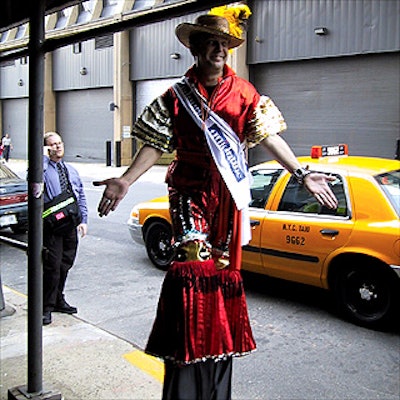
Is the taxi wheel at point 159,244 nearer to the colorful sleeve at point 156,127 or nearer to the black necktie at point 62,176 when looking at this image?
the black necktie at point 62,176

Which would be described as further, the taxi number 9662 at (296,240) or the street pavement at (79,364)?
the taxi number 9662 at (296,240)

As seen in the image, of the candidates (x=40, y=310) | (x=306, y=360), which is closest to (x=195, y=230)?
(x=40, y=310)

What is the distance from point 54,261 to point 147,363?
1595mm

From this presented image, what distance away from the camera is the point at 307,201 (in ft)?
20.6

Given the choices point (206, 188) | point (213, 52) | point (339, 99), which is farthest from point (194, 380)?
point (339, 99)

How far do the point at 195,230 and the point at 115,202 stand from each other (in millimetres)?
425

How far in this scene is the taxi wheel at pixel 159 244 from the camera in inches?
307

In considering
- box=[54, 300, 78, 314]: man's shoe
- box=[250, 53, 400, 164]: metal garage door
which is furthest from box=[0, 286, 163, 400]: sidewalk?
box=[250, 53, 400, 164]: metal garage door

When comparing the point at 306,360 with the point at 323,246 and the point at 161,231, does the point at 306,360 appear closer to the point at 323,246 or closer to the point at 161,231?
the point at 323,246

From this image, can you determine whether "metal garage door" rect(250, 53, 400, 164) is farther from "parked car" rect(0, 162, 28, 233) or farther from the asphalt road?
"parked car" rect(0, 162, 28, 233)

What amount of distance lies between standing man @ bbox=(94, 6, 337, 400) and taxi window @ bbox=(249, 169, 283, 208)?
372 cm

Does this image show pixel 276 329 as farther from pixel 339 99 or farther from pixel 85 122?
pixel 85 122

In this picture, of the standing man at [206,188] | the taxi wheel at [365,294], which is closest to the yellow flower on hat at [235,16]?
the standing man at [206,188]

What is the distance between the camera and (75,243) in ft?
19.2
